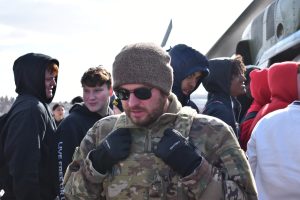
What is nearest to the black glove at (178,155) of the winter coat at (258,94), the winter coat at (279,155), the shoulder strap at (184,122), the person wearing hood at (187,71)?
the shoulder strap at (184,122)

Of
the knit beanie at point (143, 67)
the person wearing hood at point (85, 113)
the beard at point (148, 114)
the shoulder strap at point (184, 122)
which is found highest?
the knit beanie at point (143, 67)

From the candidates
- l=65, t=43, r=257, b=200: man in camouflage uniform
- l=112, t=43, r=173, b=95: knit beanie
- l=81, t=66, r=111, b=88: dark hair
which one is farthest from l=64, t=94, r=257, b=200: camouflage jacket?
l=81, t=66, r=111, b=88: dark hair

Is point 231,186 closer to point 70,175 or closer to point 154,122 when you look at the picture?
point 154,122

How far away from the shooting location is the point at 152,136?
198cm

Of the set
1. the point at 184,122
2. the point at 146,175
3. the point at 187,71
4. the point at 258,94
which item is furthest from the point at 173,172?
the point at 258,94

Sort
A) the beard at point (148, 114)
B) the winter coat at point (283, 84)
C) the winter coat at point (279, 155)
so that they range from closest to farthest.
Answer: the beard at point (148, 114), the winter coat at point (279, 155), the winter coat at point (283, 84)

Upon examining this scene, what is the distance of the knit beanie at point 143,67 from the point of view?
1961 millimetres

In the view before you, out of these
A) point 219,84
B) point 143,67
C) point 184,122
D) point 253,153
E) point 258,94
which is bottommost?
point 253,153

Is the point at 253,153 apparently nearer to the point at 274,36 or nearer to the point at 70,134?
the point at 70,134

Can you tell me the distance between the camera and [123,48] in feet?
6.78

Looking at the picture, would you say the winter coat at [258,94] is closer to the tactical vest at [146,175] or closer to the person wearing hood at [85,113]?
the person wearing hood at [85,113]

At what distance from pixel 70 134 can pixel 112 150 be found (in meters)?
1.41

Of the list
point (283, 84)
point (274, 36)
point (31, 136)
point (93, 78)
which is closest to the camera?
point (283, 84)

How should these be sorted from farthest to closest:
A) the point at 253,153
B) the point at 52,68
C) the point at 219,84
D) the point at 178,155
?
the point at 52,68, the point at 219,84, the point at 253,153, the point at 178,155
